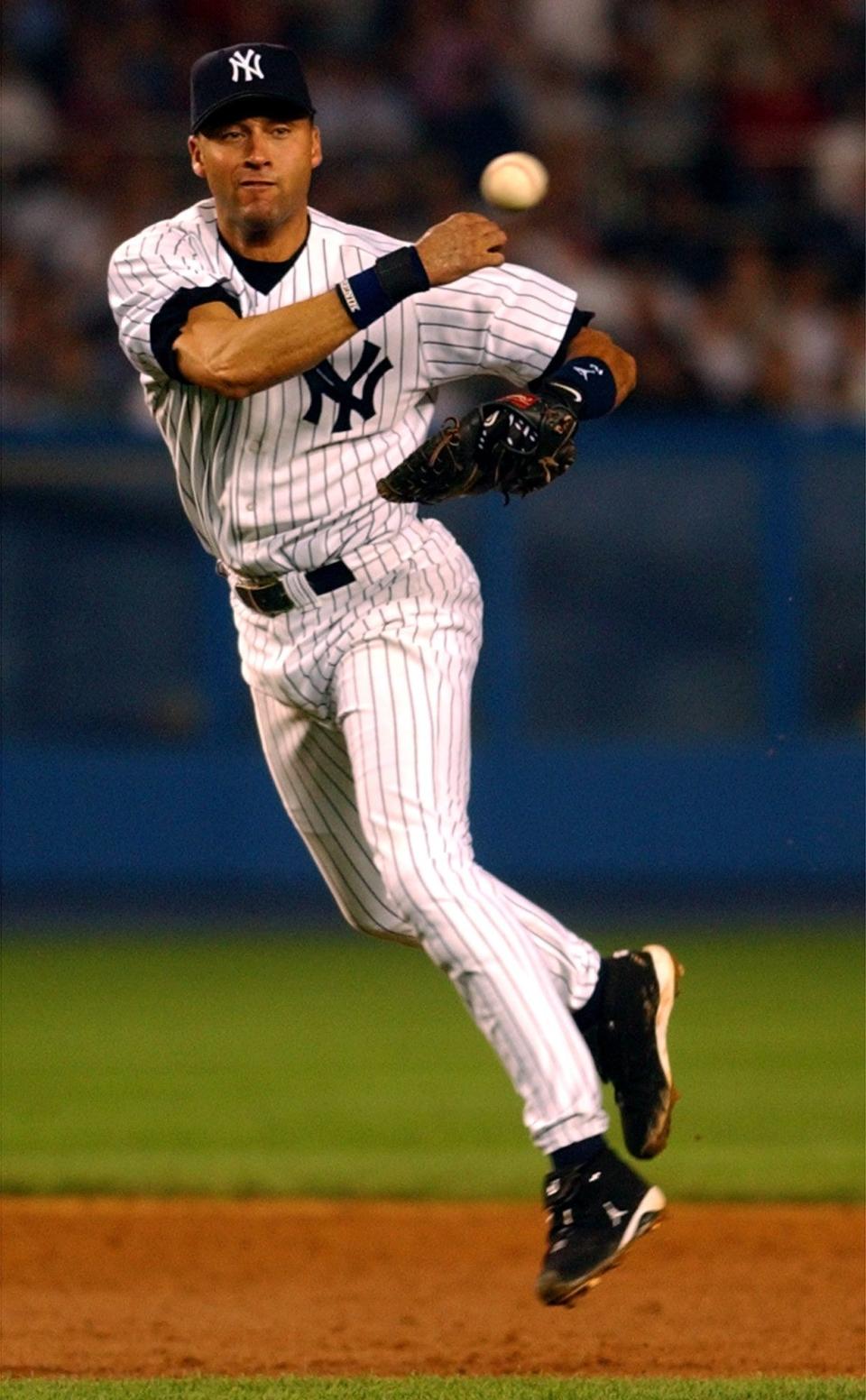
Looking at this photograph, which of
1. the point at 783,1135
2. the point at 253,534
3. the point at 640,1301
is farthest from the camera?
the point at 783,1135

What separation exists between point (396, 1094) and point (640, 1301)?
2.15 meters

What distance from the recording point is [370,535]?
12.7ft

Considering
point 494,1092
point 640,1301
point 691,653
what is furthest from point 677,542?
point 640,1301

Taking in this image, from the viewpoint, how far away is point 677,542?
10.2 m

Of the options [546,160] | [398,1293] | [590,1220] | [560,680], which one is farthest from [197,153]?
[546,160]

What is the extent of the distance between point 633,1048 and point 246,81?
1785 millimetres

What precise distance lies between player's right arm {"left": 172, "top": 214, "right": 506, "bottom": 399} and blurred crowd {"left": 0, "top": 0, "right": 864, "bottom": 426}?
21.6 ft

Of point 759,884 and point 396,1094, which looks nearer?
point 396,1094

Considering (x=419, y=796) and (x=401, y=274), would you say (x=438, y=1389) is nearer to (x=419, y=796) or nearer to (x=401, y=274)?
(x=419, y=796)

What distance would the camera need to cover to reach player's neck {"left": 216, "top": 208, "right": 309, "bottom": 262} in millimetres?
3861

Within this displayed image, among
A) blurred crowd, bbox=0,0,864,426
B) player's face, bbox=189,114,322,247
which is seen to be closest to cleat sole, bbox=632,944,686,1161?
player's face, bbox=189,114,322,247

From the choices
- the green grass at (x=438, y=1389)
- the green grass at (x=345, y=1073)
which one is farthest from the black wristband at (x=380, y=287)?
the green grass at (x=345, y=1073)

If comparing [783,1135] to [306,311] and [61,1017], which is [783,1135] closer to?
[61,1017]

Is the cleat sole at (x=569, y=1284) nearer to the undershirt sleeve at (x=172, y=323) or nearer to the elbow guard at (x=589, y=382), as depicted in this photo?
the elbow guard at (x=589, y=382)
